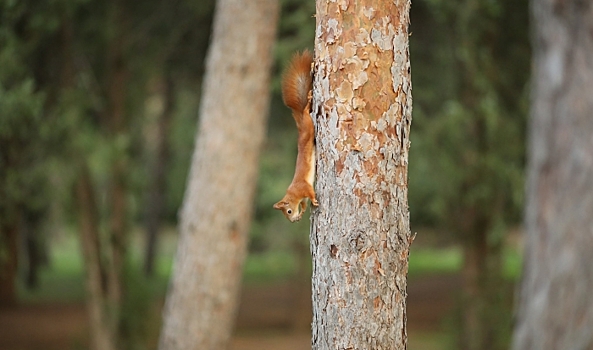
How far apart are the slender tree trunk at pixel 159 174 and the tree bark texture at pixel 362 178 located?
28.7 ft

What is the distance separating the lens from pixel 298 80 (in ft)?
9.66

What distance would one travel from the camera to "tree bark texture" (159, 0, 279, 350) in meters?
5.59

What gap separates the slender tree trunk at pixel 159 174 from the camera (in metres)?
13.7

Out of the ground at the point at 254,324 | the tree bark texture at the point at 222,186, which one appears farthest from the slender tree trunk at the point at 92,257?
the tree bark texture at the point at 222,186

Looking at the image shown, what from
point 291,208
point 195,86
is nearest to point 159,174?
point 195,86

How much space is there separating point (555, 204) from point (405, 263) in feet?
1.85

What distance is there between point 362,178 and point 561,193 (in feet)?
2.25

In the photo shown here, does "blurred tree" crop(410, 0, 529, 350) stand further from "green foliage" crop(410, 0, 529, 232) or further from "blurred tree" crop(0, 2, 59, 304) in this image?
"blurred tree" crop(0, 2, 59, 304)

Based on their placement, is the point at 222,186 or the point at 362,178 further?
the point at 222,186

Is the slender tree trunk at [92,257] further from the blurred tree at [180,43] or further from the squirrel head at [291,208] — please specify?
the squirrel head at [291,208]

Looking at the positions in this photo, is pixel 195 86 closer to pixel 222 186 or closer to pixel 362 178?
pixel 222 186

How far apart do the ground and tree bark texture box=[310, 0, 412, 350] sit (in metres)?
6.99

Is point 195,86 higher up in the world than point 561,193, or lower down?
higher up

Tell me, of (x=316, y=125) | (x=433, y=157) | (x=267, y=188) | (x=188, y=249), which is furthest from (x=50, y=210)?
(x=316, y=125)
